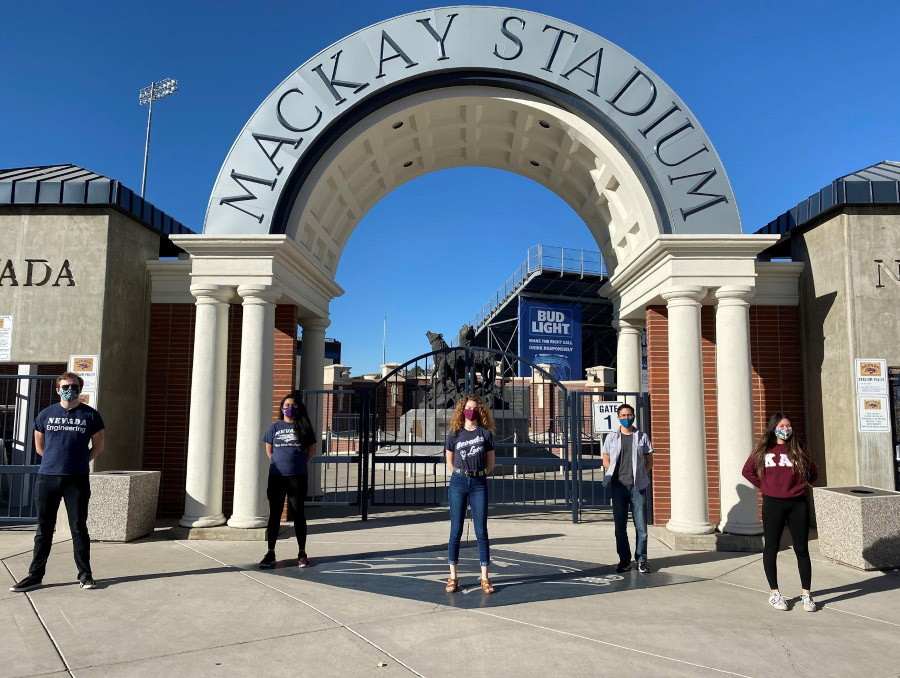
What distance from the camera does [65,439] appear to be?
555cm

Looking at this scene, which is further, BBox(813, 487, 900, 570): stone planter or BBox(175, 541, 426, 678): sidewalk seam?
BBox(813, 487, 900, 570): stone planter

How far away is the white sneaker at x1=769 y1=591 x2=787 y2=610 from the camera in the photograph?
509 cm

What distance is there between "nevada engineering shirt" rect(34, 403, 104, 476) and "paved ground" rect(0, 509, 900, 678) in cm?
102

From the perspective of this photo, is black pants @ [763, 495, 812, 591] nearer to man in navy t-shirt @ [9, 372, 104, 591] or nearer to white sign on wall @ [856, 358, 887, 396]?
white sign on wall @ [856, 358, 887, 396]

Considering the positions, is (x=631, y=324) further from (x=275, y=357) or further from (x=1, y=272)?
(x=1, y=272)

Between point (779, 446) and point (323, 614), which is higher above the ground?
point (779, 446)

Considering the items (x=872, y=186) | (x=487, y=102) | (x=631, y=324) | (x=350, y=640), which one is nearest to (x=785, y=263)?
(x=872, y=186)

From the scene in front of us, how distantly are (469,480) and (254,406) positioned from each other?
3722 millimetres

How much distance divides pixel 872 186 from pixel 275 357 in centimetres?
837

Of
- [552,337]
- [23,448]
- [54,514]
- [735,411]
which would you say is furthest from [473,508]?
[552,337]

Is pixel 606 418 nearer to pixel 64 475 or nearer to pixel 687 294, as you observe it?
pixel 687 294

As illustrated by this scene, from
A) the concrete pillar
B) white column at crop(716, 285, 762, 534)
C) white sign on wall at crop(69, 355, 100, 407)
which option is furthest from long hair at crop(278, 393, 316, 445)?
white column at crop(716, 285, 762, 534)

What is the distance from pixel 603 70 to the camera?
8570mm

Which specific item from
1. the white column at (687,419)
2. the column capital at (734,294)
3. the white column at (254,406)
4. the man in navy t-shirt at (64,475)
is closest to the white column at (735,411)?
the column capital at (734,294)
